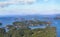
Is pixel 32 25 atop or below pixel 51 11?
below

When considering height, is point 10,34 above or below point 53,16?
below

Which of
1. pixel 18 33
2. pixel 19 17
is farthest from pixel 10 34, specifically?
pixel 19 17

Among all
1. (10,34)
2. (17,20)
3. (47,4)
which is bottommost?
(10,34)

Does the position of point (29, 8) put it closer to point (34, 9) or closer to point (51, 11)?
point (34, 9)

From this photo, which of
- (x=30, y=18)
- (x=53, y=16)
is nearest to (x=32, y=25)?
(x=30, y=18)

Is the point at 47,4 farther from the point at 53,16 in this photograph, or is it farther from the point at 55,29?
the point at 55,29

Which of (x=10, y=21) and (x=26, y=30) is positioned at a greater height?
(x=10, y=21)
